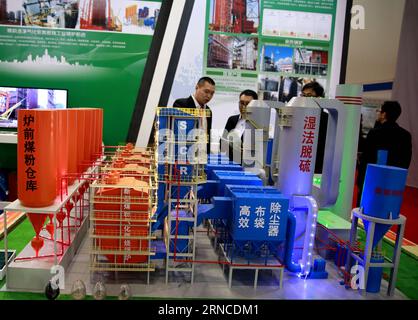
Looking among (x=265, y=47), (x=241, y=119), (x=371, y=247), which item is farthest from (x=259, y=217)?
(x=265, y=47)

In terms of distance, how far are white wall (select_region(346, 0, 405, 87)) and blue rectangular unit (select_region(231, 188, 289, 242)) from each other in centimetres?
485

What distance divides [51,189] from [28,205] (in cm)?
21

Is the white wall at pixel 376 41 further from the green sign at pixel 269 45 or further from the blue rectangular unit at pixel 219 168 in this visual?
the blue rectangular unit at pixel 219 168

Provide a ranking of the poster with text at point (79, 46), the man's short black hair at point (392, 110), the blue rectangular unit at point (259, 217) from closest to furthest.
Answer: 1. the blue rectangular unit at point (259, 217)
2. the man's short black hair at point (392, 110)
3. the poster with text at point (79, 46)

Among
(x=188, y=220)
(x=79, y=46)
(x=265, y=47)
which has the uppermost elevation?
(x=265, y=47)

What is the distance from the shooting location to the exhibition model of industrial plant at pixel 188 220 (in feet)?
10.2

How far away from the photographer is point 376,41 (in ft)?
24.9

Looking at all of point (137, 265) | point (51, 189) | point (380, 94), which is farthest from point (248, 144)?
point (380, 94)

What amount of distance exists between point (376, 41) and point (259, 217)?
580 cm

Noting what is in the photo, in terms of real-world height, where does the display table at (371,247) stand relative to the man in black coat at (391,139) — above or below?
below

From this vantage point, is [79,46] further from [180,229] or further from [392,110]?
[392,110]

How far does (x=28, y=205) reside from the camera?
3.08m

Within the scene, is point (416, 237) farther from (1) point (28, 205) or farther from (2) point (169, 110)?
(1) point (28, 205)

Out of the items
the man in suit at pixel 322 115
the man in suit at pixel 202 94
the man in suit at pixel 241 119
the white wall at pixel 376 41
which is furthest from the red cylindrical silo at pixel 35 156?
the white wall at pixel 376 41
